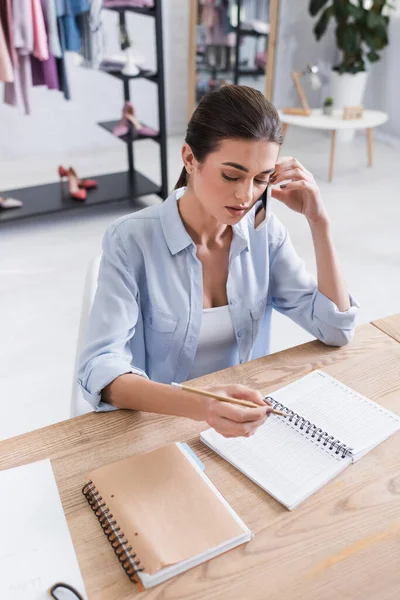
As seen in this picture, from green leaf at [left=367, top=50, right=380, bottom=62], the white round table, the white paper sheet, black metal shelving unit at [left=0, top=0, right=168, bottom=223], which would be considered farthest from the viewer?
green leaf at [left=367, top=50, right=380, bottom=62]

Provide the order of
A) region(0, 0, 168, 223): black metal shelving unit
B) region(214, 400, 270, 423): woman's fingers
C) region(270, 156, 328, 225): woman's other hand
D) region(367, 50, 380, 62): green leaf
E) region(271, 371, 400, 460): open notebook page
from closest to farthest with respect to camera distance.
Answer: region(214, 400, 270, 423): woman's fingers → region(271, 371, 400, 460): open notebook page → region(270, 156, 328, 225): woman's other hand → region(0, 0, 168, 223): black metal shelving unit → region(367, 50, 380, 62): green leaf

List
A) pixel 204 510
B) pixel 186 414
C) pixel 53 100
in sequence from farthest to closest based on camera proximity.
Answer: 1. pixel 53 100
2. pixel 186 414
3. pixel 204 510

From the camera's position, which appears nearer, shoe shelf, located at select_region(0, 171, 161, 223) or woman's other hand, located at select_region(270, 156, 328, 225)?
woman's other hand, located at select_region(270, 156, 328, 225)

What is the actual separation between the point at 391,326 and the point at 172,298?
51 cm

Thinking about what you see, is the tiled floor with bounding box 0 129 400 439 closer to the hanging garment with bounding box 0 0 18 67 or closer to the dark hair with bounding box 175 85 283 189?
the hanging garment with bounding box 0 0 18 67

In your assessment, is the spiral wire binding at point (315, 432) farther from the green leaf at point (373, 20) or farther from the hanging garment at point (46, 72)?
the green leaf at point (373, 20)

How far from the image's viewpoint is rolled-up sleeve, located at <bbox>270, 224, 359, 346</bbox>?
1340 mm

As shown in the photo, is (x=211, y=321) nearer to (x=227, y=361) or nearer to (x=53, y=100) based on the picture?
(x=227, y=361)

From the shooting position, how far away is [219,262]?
140 cm

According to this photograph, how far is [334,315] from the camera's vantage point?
133 centimetres

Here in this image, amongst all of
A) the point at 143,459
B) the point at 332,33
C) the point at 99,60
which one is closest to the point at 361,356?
the point at 143,459

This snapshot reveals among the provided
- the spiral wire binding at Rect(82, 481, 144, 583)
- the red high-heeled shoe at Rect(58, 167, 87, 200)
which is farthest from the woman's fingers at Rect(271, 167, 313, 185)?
the red high-heeled shoe at Rect(58, 167, 87, 200)

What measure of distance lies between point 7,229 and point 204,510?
2978 mm

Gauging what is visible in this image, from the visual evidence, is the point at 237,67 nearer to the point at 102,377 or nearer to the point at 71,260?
the point at 71,260
